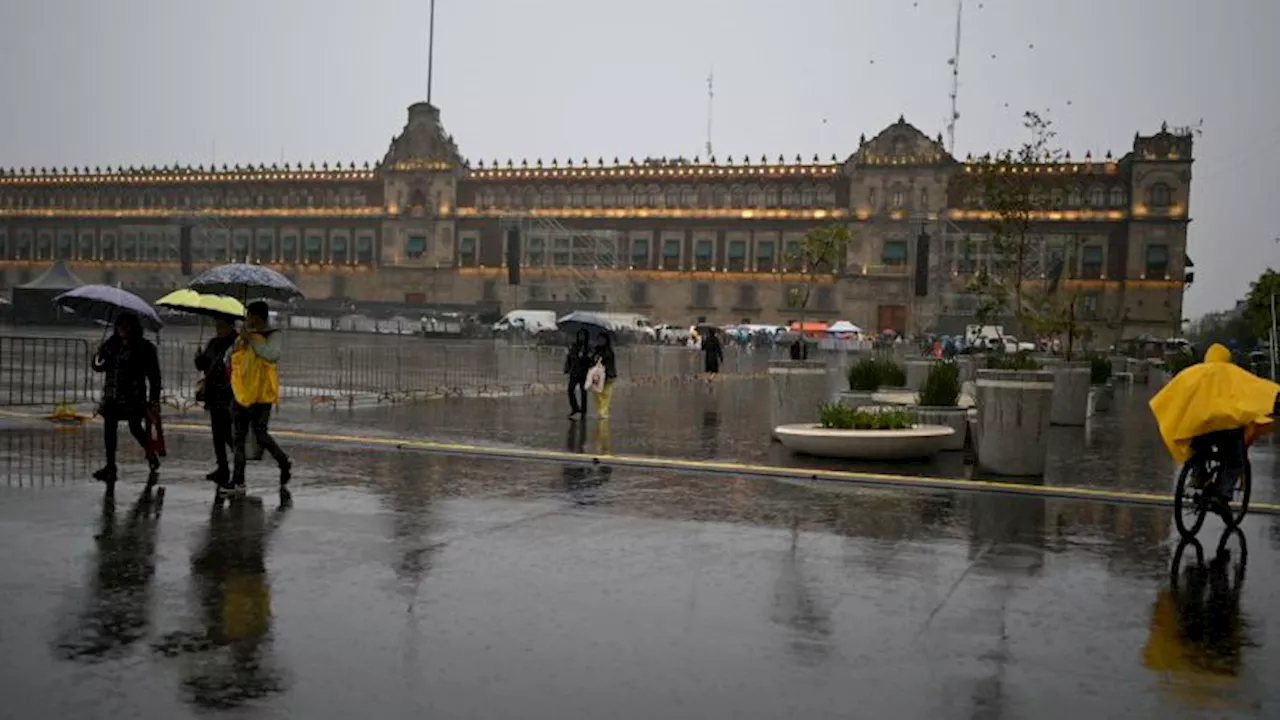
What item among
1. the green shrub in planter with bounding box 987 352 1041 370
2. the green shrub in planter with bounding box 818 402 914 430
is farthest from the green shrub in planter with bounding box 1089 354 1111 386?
the green shrub in planter with bounding box 818 402 914 430

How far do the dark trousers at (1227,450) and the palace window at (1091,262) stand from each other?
74.9m

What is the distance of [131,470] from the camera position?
1233 centimetres

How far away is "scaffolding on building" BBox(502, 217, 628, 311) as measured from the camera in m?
90.8

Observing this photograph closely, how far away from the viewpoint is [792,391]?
18.0 metres

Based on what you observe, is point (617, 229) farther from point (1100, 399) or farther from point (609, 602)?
point (609, 602)

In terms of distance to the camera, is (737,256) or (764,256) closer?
(764,256)

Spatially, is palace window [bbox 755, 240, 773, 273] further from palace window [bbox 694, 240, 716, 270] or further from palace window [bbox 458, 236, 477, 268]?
palace window [bbox 458, 236, 477, 268]

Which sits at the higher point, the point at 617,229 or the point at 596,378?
the point at 617,229

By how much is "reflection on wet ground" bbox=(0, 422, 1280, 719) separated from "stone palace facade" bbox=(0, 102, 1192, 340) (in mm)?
64949

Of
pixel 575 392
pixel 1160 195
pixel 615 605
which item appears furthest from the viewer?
pixel 1160 195

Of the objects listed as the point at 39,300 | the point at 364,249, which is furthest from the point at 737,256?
the point at 39,300

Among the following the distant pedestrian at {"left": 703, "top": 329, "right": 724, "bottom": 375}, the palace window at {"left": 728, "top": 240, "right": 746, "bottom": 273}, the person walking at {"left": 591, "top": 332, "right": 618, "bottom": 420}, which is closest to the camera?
Result: the person walking at {"left": 591, "top": 332, "right": 618, "bottom": 420}

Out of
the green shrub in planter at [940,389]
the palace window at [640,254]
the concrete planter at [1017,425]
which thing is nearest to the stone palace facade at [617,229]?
the palace window at [640,254]

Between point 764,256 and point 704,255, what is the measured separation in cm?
464
